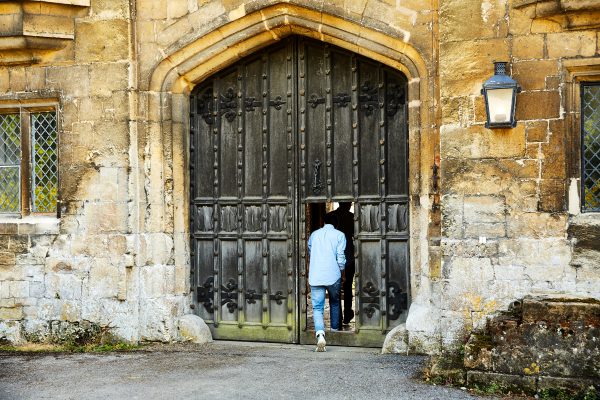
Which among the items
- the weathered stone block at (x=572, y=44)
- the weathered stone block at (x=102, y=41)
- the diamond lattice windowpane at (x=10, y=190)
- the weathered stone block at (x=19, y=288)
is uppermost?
the weathered stone block at (x=102, y=41)

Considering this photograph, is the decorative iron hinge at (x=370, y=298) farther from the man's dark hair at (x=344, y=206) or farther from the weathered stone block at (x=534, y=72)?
the weathered stone block at (x=534, y=72)

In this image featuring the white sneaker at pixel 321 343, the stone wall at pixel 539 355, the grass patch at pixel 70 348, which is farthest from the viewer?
the grass patch at pixel 70 348

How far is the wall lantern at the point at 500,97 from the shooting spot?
7270mm

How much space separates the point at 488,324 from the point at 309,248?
2401mm

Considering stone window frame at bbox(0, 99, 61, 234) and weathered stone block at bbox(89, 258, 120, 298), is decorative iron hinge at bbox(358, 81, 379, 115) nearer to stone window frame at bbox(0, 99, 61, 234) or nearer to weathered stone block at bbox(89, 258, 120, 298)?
weathered stone block at bbox(89, 258, 120, 298)

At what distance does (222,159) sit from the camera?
902 centimetres

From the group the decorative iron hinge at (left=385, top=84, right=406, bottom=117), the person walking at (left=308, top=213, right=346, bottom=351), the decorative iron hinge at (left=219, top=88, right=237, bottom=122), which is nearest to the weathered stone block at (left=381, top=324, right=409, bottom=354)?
the person walking at (left=308, top=213, right=346, bottom=351)

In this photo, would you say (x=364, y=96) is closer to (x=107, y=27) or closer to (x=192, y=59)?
(x=192, y=59)

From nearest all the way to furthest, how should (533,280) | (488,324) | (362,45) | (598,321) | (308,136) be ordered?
(598,321) → (488,324) → (533,280) → (362,45) → (308,136)

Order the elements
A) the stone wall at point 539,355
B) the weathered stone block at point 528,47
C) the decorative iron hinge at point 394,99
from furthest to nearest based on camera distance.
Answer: the decorative iron hinge at point 394,99 → the weathered stone block at point 528,47 → the stone wall at point 539,355

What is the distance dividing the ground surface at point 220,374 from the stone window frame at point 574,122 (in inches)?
78.5

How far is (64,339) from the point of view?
8867 mm

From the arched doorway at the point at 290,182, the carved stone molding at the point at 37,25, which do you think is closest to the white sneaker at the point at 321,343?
the arched doorway at the point at 290,182

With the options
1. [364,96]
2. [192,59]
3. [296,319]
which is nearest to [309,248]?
[296,319]
